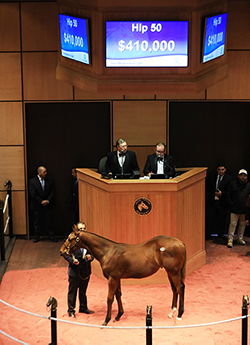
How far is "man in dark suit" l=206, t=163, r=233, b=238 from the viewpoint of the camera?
405 inches

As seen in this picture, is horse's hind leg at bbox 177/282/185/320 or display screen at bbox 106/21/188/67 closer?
horse's hind leg at bbox 177/282/185/320

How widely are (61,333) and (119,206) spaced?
2.36 m

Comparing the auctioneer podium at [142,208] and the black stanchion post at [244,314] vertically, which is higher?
the auctioneer podium at [142,208]

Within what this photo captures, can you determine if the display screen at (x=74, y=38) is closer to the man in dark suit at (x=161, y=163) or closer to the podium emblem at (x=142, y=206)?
the man in dark suit at (x=161, y=163)

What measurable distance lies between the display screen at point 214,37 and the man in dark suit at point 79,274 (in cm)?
420

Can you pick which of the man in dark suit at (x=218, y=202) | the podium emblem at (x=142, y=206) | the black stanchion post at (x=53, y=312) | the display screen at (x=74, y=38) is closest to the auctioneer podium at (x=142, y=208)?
the podium emblem at (x=142, y=206)

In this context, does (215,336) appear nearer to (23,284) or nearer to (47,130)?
(23,284)

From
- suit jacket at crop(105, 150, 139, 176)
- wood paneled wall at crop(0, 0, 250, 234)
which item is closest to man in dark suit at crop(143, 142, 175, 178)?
suit jacket at crop(105, 150, 139, 176)

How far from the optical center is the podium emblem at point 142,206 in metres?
8.04

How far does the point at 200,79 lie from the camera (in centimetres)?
906

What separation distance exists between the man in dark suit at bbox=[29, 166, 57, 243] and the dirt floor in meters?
0.49

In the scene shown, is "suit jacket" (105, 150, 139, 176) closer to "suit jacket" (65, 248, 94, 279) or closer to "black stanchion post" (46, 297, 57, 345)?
"suit jacket" (65, 248, 94, 279)

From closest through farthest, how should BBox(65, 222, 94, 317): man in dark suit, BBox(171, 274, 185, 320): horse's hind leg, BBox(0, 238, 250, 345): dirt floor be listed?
BBox(0, 238, 250, 345): dirt floor, BBox(65, 222, 94, 317): man in dark suit, BBox(171, 274, 185, 320): horse's hind leg

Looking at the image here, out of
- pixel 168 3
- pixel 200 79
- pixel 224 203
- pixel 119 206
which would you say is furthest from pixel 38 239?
pixel 168 3
